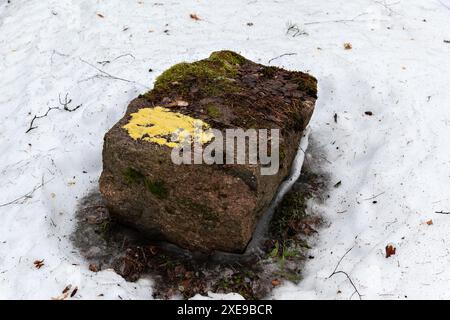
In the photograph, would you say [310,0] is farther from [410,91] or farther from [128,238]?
[128,238]

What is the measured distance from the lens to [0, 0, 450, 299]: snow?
3.43m

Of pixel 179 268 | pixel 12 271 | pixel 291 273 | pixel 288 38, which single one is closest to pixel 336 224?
pixel 291 273

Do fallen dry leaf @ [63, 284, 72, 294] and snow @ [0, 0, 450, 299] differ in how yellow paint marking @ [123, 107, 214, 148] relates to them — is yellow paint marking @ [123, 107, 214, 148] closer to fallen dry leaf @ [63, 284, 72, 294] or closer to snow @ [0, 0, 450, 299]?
snow @ [0, 0, 450, 299]

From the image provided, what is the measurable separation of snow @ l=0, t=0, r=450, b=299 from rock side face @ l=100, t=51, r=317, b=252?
576mm

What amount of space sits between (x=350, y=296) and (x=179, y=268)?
1.39 metres

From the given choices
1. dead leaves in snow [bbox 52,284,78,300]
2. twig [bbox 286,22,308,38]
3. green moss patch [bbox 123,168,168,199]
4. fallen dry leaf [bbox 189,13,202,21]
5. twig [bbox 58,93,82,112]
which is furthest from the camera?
fallen dry leaf [bbox 189,13,202,21]

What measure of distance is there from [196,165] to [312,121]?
7.05 feet

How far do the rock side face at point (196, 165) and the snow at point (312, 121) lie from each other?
0.58 metres

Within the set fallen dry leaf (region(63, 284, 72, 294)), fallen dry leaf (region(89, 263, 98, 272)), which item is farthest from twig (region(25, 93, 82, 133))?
fallen dry leaf (region(63, 284, 72, 294))

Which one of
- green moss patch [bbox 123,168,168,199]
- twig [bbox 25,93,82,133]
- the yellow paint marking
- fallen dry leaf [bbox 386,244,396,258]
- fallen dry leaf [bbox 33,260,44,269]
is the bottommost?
twig [bbox 25,93,82,133]

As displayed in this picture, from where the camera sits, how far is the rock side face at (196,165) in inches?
133

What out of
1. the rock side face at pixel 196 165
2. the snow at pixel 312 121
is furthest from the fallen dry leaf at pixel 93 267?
the rock side face at pixel 196 165

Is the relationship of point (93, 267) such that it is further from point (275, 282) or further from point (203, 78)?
point (203, 78)
